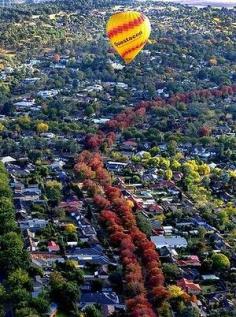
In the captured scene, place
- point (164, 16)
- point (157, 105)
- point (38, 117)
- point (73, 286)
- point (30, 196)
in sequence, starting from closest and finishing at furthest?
1. point (73, 286)
2. point (30, 196)
3. point (38, 117)
4. point (157, 105)
5. point (164, 16)

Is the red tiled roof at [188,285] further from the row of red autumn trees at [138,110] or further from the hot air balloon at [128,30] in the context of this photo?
the row of red autumn trees at [138,110]

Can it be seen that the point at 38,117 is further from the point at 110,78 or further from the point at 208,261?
the point at 208,261

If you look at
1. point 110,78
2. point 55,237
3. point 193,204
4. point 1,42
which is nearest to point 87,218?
point 55,237

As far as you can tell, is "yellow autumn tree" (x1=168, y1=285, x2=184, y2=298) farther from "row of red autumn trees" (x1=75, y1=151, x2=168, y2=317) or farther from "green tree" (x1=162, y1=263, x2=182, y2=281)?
"green tree" (x1=162, y1=263, x2=182, y2=281)

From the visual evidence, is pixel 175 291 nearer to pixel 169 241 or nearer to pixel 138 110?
pixel 169 241

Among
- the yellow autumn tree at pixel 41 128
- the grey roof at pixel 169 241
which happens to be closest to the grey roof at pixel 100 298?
the grey roof at pixel 169 241

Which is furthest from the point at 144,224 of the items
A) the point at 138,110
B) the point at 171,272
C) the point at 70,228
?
the point at 138,110

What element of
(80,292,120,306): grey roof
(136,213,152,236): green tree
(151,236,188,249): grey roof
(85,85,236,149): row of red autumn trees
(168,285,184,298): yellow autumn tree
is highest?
(168,285,184,298): yellow autumn tree

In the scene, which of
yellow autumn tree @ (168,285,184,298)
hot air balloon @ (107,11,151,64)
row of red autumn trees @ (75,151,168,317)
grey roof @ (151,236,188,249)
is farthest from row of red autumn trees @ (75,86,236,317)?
hot air balloon @ (107,11,151,64)
